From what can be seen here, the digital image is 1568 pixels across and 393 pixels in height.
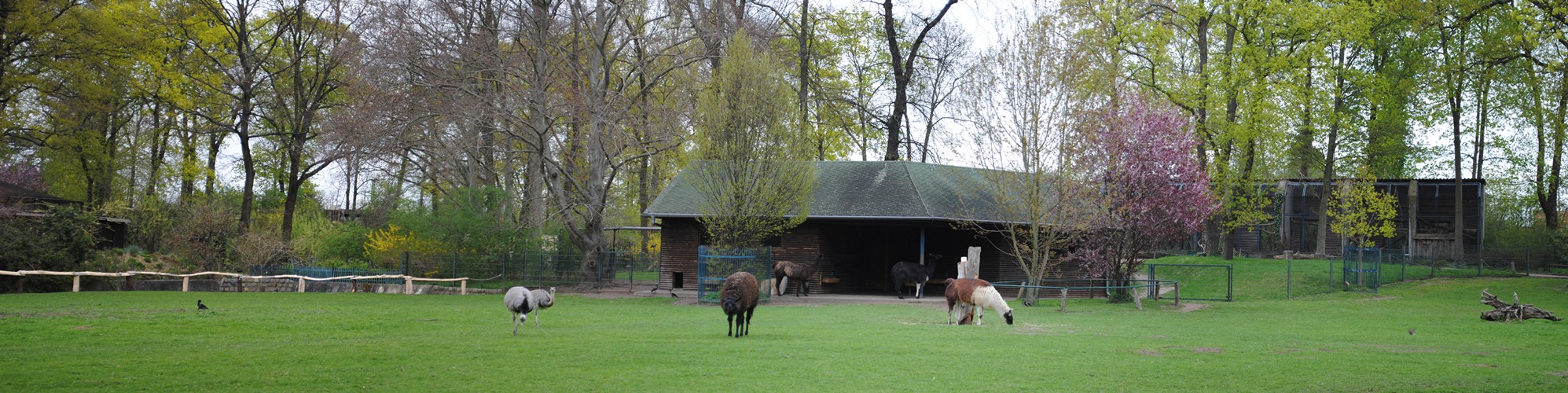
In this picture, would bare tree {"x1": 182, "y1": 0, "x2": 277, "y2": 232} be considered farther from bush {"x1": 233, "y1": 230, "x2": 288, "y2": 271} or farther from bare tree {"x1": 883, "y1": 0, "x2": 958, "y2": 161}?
bare tree {"x1": 883, "y1": 0, "x2": 958, "y2": 161}

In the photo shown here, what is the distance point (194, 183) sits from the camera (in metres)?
48.3

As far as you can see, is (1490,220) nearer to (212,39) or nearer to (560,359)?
(560,359)

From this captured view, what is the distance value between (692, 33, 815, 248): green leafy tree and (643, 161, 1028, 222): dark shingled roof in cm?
257

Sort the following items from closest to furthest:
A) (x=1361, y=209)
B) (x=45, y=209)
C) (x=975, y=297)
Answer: (x=975, y=297), (x=45, y=209), (x=1361, y=209)

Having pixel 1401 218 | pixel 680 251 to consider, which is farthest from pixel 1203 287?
pixel 1401 218

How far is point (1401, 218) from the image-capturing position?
143 ft

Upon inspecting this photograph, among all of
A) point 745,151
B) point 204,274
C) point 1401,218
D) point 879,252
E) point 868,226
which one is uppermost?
point 745,151

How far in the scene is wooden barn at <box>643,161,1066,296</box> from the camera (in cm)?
2977

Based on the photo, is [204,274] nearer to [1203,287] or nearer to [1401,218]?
[1203,287]

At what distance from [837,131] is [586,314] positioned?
27234 millimetres

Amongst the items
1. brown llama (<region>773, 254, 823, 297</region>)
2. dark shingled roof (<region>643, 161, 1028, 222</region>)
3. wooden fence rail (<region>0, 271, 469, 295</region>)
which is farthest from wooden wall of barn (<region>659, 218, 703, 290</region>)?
wooden fence rail (<region>0, 271, 469, 295</region>)

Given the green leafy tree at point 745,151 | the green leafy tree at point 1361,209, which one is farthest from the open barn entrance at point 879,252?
the green leafy tree at point 1361,209

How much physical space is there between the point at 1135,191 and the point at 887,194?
7.68 meters

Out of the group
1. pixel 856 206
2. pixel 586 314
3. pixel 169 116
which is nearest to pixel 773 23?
pixel 856 206
